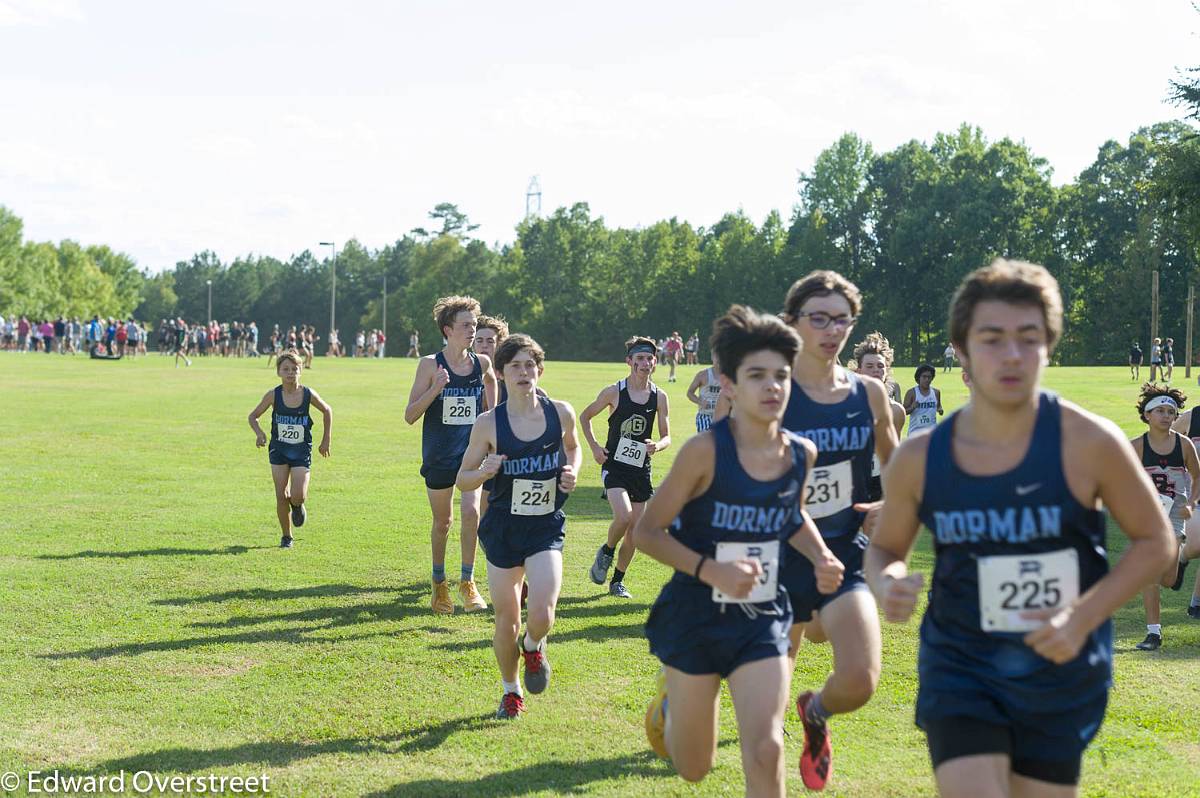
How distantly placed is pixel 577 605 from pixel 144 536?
590cm

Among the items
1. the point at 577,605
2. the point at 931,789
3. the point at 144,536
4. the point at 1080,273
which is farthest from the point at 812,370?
the point at 1080,273

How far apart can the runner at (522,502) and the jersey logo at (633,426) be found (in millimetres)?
3450

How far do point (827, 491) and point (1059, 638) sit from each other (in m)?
2.31

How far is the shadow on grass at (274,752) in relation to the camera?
617 cm

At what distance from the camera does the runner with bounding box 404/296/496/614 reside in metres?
10.1

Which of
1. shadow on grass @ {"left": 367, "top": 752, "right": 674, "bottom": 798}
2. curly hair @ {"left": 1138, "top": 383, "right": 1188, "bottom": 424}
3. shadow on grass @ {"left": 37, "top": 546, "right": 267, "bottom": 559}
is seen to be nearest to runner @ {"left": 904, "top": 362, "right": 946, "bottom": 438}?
curly hair @ {"left": 1138, "top": 383, "right": 1188, "bottom": 424}

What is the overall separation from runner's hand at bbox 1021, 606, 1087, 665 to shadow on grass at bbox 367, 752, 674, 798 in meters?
3.00

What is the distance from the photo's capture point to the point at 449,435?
33.8 feet

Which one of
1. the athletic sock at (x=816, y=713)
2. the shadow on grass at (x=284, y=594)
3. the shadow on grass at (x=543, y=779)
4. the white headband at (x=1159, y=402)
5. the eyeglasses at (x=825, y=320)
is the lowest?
the shadow on grass at (x=284, y=594)

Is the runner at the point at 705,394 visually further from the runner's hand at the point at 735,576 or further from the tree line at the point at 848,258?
the tree line at the point at 848,258

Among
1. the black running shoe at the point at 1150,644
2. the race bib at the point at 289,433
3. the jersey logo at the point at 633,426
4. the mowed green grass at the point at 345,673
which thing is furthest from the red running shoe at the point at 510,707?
the race bib at the point at 289,433

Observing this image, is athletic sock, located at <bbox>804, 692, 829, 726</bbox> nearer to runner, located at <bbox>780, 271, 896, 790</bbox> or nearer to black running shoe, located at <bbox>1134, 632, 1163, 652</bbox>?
runner, located at <bbox>780, 271, 896, 790</bbox>

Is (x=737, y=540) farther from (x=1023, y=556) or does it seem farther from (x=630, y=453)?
(x=630, y=453)

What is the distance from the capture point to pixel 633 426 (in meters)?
11.3
